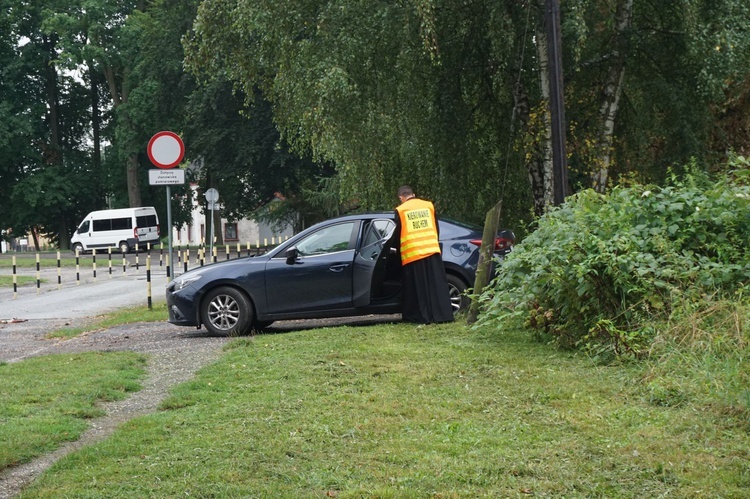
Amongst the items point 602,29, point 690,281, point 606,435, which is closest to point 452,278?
point 690,281

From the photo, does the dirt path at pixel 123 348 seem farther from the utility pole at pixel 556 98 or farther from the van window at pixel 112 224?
the van window at pixel 112 224

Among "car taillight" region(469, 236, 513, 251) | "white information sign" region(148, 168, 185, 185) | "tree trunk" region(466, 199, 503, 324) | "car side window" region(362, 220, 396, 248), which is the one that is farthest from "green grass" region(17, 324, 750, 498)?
"white information sign" region(148, 168, 185, 185)

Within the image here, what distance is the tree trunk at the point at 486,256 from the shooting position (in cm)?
1255

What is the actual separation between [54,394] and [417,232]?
534 centimetres

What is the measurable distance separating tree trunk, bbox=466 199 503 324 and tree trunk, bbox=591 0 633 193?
16.6ft

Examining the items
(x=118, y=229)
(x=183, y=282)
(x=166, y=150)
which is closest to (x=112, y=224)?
(x=118, y=229)

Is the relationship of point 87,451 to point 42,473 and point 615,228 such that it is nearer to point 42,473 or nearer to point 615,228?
point 42,473

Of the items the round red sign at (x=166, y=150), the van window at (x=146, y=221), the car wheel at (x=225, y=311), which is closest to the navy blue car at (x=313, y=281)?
the car wheel at (x=225, y=311)

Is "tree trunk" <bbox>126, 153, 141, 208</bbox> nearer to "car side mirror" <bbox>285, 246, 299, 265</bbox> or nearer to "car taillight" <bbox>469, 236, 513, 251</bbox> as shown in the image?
"car side mirror" <bbox>285, 246, 299, 265</bbox>

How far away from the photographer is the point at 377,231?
1364 centimetres

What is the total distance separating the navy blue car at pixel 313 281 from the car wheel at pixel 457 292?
0.04 feet

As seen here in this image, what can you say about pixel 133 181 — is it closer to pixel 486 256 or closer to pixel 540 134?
pixel 540 134

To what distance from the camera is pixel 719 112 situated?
19.3 metres

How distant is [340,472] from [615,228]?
525 centimetres
